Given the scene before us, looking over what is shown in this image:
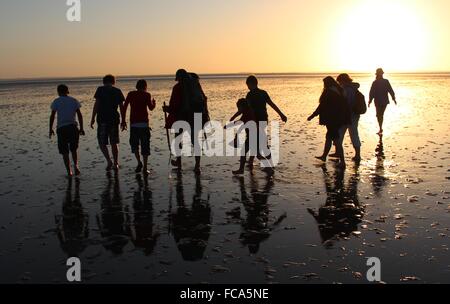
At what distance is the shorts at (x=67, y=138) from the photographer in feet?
34.1

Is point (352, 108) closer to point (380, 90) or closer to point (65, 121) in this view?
point (380, 90)

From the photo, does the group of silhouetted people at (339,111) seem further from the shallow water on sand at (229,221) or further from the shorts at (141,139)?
the shorts at (141,139)

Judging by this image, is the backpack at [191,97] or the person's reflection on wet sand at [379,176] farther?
the backpack at [191,97]

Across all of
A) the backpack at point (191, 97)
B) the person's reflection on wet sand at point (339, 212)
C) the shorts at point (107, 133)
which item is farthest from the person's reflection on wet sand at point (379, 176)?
the shorts at point (107, 133)

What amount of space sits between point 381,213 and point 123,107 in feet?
20.7

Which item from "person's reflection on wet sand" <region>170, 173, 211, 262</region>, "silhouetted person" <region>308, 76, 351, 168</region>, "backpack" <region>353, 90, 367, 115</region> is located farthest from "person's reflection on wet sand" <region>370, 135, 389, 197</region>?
"person's reflection on wet sand" <region>170, 173, 211, 262</region>

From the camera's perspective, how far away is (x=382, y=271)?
5145 millimetres

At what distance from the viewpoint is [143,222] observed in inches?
279

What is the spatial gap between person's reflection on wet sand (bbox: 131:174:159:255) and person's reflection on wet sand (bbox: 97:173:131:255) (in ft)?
0.43

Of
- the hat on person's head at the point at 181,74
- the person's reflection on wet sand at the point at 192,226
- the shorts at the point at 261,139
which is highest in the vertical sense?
the hat on person's head at the point at 181,74

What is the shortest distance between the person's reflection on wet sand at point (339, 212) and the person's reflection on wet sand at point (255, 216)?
0.74 m

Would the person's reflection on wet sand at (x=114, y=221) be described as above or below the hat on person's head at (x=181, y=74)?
below

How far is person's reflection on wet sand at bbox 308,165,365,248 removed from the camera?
649 cm
